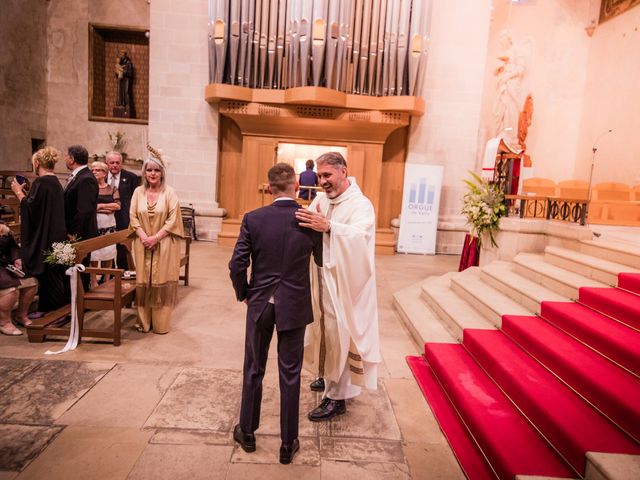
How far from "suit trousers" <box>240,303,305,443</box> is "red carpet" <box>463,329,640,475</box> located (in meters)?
1.36

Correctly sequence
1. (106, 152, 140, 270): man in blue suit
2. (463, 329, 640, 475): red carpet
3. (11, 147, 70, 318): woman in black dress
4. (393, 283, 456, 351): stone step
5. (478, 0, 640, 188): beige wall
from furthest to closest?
(478, 0, 640, 188): beige wall
(106, 152, 140, 270): man in blue suit
(393, 283, 456, 351): stone step
(11, 147, 70, 318): woman in black dress
(463, 329, 640, 475): red carpet

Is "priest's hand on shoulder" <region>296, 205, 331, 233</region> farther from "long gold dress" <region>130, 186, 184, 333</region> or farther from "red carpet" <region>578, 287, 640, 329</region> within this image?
"red carpet" <region>578, 287, 640, 329</region>

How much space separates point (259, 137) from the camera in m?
8.88

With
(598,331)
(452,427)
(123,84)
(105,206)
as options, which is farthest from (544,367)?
(123,84)

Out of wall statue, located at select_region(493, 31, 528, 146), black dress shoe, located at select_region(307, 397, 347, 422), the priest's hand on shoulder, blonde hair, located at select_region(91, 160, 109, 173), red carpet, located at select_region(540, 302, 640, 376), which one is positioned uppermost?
wall statue, located at select_region(493, 31, 528, 146)

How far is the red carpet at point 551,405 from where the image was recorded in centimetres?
217

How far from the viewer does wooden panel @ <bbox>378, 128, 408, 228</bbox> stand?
30.3ft

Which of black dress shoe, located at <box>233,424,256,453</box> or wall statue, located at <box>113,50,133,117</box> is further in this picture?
wall statue, located at <box>113,50,133,117</box>

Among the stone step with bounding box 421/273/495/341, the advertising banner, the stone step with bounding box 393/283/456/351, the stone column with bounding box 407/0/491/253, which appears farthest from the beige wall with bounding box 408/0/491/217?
the stone step with bounding box 393/283/456/351

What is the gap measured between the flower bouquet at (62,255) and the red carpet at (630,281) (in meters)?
4.46

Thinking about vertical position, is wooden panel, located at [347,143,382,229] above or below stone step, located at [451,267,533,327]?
above

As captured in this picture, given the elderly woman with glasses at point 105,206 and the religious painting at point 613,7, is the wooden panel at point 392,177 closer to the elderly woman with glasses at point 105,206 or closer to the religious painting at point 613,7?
the religious painting at point 613,7

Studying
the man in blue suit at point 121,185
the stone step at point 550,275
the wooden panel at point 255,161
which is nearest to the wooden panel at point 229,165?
the wooden panel at point 255,161

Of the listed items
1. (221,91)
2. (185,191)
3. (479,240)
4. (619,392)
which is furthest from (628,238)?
(185,191)
